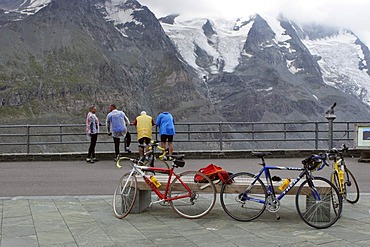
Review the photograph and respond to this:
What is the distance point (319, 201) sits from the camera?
7.03m

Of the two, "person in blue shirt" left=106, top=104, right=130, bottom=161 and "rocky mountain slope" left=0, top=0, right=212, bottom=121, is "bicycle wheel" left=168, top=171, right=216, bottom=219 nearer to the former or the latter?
"person in blue shirt" left=106, top=104, right=130, bottom=161

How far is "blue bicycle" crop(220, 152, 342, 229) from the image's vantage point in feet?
23.1

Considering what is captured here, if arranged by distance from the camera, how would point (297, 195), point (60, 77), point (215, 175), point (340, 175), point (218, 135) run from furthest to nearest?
point (60, 77)
point (218, 135)
point (340, 175)
point (215, 175)
point (297, 195)

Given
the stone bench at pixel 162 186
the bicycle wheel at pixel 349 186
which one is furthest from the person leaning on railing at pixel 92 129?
the bicycle wheel at pixel 349 186

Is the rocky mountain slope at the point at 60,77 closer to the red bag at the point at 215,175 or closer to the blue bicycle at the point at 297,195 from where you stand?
the red bag at the point at 215,175

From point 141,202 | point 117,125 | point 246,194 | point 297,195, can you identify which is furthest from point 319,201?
point 117,125

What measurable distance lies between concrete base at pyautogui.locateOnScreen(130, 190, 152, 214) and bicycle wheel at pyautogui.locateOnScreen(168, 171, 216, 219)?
55cm

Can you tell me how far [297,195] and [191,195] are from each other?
1526mm

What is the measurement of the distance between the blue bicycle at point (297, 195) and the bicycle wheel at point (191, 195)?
0.23 m

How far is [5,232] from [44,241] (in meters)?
0.76

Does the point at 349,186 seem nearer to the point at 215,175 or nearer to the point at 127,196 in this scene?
the point at 215,175

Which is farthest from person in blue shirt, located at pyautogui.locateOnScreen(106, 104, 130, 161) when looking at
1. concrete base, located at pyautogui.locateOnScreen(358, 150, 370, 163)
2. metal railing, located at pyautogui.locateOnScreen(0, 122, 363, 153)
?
concrete base, located at pyautogui.locateOnScreen(358, 150, 370, 163)

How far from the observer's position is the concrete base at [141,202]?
785 centimetres

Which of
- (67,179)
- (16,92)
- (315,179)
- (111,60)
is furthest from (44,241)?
(111,60)
